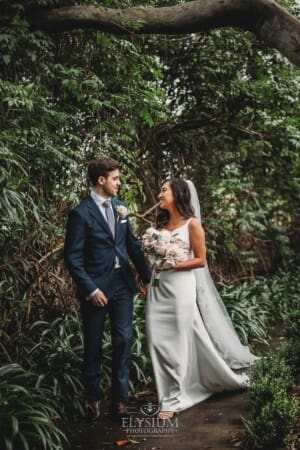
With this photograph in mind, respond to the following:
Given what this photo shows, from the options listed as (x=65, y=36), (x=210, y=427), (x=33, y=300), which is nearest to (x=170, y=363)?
(x=210, y=427)

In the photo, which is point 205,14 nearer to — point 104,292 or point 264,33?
point 264,33

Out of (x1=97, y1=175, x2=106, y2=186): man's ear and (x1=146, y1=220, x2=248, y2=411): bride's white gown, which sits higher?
(x1=97, y1=175, x2=106, y2=186): man's ear

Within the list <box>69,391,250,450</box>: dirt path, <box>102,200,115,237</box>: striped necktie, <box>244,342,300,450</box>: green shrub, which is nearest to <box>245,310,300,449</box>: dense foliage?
<box>244,342,300,450</box>: green shrub

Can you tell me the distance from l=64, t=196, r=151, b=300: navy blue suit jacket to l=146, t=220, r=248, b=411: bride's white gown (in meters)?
0.33

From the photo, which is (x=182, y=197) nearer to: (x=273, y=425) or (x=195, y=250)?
(x=195, y=250)

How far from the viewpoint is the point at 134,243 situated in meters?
4.91

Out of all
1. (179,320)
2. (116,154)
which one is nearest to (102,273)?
(179,320)

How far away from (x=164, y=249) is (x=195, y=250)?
0.93 feet

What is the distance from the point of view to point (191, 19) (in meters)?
5.18
